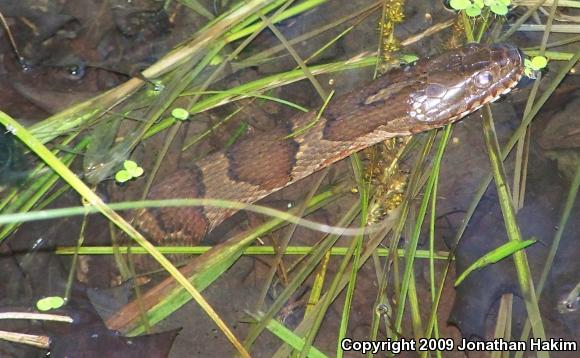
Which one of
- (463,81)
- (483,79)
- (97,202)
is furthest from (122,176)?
(483,79)

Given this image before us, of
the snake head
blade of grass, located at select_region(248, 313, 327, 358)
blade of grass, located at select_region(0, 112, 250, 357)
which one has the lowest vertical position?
blade of grass, located at select_region(248, 313, 327, 358)

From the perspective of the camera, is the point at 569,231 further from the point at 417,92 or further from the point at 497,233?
the point at 417,92

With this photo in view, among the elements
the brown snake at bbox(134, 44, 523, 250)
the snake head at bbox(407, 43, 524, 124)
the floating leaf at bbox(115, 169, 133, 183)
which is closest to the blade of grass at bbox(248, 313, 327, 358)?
the brown snake at bbox(134, 44, 523, 250)

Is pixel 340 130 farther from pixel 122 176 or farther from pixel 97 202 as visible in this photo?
pixel 97 202

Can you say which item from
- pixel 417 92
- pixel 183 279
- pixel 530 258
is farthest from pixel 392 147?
pixel 183 279

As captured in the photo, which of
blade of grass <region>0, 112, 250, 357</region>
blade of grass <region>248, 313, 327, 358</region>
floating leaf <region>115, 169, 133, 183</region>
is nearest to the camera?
blade of grass <region>0, 112, 250, 357</region>

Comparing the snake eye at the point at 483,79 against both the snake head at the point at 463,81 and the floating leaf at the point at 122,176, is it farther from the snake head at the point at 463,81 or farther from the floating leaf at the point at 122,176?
the floating leaf at the point at 122,176

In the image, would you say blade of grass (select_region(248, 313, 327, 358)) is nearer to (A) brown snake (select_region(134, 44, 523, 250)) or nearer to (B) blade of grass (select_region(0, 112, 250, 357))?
(B) blade of grass (select_region(0, 112, 250, 357))

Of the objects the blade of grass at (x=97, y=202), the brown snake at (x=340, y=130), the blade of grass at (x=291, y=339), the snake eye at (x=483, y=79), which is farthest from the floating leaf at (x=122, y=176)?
the snake eye at (x=483, y=79)
